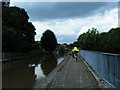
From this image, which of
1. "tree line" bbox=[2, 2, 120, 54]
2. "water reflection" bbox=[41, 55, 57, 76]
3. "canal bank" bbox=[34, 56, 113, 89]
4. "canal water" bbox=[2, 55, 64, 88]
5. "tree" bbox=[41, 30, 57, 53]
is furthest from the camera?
"tree" bbox=[41, 30, 57, 53]

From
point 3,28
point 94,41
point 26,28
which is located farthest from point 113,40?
point 26,28

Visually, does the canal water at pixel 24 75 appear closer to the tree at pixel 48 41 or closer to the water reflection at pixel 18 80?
the water reflection at pixel 18 80

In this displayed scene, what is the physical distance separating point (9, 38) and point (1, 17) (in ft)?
18.2

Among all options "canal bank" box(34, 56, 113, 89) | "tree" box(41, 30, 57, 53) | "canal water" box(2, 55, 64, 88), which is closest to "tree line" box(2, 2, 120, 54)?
"tree" box(41, 30, 57, 53)

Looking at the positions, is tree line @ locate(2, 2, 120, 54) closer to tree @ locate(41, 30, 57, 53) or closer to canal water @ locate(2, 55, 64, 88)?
tree @ locate(41, 30, 57, 53)

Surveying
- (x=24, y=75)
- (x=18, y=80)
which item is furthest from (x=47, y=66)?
(x=18, y=80)

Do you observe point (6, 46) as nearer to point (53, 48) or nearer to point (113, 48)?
point (113, 48)

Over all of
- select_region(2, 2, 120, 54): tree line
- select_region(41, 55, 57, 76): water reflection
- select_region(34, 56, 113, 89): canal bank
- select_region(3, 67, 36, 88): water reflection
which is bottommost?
select_region(41, 55, 57, 76): water reflection

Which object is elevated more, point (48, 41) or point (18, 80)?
point (48, 41)

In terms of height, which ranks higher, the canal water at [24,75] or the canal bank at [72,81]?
the canal bank at [72,81]

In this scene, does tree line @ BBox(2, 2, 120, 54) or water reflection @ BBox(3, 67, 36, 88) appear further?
water reflection @ BBox(3, 67, 36, 88)

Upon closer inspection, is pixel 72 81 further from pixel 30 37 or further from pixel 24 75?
pixel 30 37

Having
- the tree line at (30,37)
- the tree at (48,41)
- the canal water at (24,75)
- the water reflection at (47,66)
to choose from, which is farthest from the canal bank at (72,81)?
the tree at (48,41)

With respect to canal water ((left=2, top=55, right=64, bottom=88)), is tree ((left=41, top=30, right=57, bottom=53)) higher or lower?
higher
